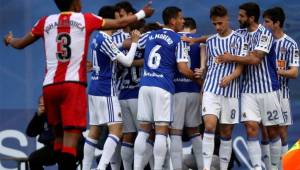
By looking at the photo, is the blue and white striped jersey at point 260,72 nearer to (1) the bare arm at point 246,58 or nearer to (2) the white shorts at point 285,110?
(1) the bare arm at point 246,58

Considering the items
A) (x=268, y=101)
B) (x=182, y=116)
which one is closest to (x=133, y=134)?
(x=182, y=116)

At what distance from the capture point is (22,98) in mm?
15758

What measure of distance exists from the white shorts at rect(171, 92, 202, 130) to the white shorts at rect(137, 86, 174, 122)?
0.34m

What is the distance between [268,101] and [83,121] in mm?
3441

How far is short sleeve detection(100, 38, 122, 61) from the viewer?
42.7 feet

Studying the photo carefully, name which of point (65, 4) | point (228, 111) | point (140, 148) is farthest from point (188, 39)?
point (65, 4)

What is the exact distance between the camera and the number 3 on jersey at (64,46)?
1077cm

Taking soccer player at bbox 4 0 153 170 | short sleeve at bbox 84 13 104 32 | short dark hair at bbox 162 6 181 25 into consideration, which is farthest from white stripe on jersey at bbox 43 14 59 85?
short dark hair at bbox 162 6 181 25

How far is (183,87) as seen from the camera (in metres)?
13.6

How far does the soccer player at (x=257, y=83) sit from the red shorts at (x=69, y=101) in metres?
2.87

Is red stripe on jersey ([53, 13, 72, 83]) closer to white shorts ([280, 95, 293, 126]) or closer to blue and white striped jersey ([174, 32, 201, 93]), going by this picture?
blue and white striped jersey ([174, 32, 201, 93])

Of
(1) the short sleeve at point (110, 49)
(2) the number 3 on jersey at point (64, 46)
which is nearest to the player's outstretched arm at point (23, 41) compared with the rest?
(2) the number 3 on jersey at point (64, 46)

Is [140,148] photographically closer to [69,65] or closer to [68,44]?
[69,65]

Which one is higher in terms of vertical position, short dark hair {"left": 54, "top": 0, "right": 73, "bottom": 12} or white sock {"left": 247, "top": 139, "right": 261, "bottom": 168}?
short dark hair {"left": 54, "top": 0, "right": 73, "bottom": 12}
